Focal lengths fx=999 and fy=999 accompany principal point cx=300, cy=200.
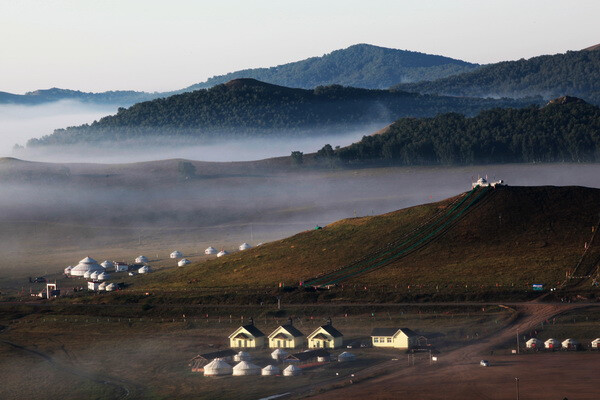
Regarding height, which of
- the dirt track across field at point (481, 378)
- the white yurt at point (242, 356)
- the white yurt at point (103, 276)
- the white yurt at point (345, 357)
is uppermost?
the white yurt at point (103, 276)

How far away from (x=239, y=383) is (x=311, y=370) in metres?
7.59

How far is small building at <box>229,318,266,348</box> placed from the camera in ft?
346

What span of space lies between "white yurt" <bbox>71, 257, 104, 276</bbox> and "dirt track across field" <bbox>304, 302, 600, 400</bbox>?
3412 inches

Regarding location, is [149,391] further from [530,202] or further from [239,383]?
[530,202]

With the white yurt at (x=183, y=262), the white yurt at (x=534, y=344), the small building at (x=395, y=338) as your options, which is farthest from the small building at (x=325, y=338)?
the white yurt at (x=183, y=262)

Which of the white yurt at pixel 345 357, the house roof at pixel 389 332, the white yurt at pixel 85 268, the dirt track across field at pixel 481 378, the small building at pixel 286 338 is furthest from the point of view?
the white yurt at pixel 85 268

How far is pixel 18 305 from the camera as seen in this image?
13938 cm

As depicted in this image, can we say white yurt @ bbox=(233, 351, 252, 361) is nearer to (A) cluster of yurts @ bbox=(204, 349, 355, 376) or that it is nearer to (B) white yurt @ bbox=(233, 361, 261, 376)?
(A) cluster of yurts @ bbox=(204, 349, 355, 376)

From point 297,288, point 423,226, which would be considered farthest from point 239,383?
point 423,226

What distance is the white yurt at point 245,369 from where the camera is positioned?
92625 mm

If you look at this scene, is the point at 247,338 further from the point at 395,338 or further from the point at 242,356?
the point at 395,338

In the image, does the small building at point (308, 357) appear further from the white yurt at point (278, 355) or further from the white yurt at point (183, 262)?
the white yurt at point (183, 262)

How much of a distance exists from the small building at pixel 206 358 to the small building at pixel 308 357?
5862 mm

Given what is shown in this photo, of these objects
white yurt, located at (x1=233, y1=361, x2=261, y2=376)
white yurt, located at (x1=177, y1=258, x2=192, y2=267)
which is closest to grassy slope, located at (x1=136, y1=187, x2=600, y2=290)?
white yurt, located at (x1=177, y1=258, x2=192, y2=267)
